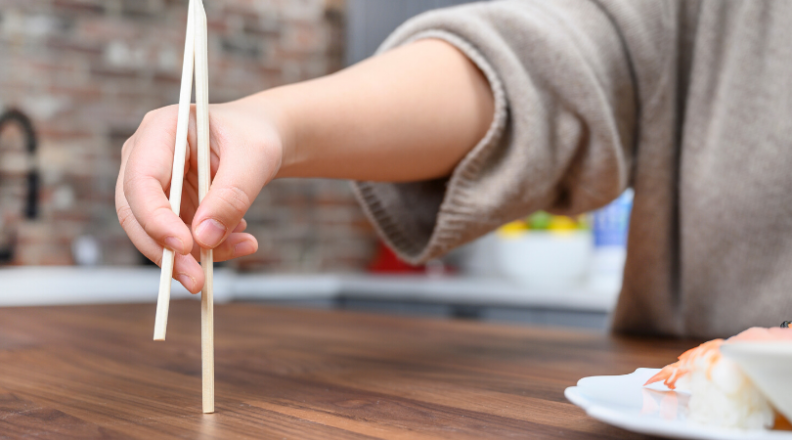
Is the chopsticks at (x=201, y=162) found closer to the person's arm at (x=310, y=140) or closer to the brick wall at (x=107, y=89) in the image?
the person's arm at (x=310, y=140)

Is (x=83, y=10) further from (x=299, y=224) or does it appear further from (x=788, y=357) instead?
(x=788, y=357)

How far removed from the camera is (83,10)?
241 cm

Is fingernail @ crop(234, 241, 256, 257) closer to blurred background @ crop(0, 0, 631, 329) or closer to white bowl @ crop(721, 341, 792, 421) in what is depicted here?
white bowl @ crop(721, 341, 792, 421)

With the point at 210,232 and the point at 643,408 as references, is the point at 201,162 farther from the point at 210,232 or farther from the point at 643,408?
the point at 643,408

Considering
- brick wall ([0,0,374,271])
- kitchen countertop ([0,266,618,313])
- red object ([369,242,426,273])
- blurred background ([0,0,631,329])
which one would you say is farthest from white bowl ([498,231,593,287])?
brick wall ([0,0,374,271])

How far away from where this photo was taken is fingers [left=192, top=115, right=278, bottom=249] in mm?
373

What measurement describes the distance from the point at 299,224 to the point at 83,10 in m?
1.09

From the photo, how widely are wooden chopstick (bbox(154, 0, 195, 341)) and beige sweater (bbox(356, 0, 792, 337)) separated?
0.32 meters

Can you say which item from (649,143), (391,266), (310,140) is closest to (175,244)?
(310,140)

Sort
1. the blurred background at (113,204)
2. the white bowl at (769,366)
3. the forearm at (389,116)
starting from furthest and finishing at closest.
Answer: the blurred background at (113,204), the forearm at (389,116), the white bowl at (769,366)

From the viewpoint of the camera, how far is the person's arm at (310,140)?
377mm

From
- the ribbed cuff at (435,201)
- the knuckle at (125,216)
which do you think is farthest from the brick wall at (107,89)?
the knuckle at (125,216)

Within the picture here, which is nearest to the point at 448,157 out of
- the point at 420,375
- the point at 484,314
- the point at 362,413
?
the point at 420,375

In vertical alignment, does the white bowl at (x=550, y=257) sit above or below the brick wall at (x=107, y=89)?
below
